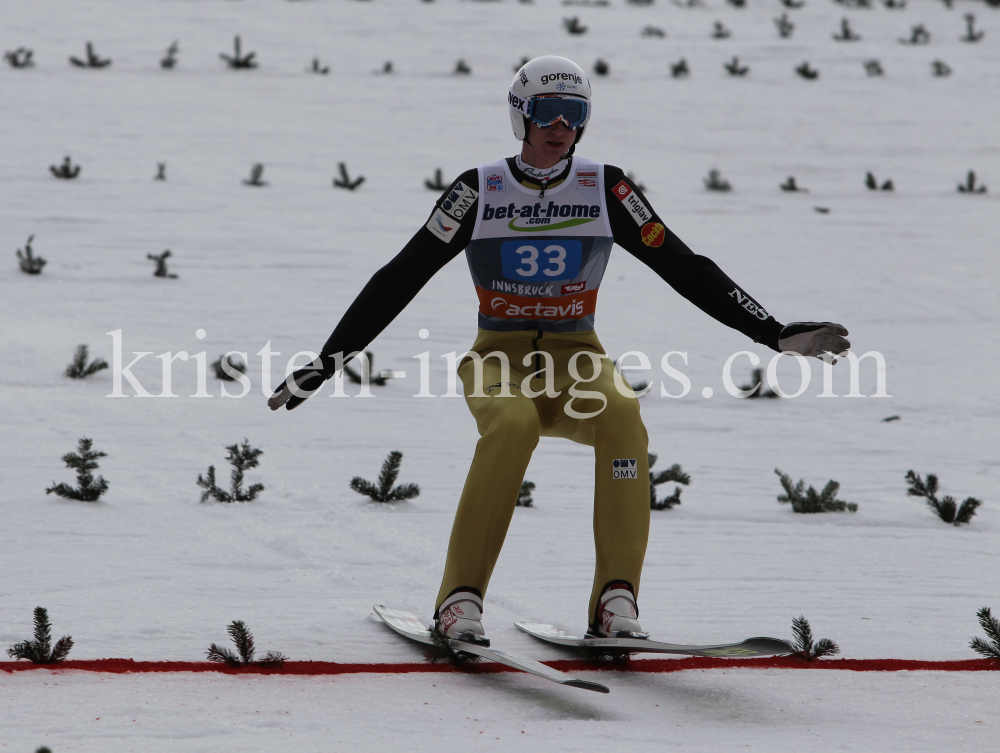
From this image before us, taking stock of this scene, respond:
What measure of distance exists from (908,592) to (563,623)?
1598 millimetres

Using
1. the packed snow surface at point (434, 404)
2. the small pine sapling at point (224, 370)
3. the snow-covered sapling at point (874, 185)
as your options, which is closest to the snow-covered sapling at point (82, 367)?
the packed snow surface at point (434, 404)

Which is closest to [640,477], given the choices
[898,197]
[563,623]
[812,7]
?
[563,623]

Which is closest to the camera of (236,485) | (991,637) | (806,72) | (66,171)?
(991,637)

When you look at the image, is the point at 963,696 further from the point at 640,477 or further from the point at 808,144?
the point at 808,144

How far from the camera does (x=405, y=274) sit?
12.8ft

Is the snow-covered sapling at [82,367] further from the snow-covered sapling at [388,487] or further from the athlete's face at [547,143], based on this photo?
the athlete's face at [547,143]

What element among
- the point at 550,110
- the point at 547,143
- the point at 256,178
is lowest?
the point at 547,143

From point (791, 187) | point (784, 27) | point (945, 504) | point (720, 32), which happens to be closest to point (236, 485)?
point (945, 504)

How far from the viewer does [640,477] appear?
12.2 feet

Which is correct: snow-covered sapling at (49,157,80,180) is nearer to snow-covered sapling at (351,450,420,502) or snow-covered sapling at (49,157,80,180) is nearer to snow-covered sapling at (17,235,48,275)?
snow-covered sapling at (17,235,48,275)

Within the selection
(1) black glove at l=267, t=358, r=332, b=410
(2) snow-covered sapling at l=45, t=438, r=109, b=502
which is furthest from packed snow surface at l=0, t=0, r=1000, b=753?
(1) black glove at l=267, t=358, r=332, b=410

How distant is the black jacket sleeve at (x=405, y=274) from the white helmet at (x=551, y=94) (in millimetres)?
305

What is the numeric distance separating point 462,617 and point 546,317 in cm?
111

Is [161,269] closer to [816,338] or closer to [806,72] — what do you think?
[816,338]
